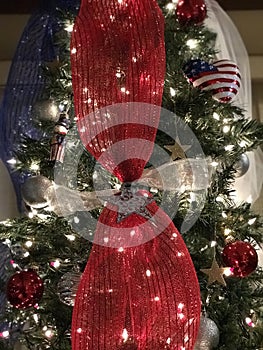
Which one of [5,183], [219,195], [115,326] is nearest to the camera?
[115,326]

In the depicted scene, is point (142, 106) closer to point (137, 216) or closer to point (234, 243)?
point (137, 216)

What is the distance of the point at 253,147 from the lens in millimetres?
1047

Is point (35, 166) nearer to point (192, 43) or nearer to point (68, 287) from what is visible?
point (68, 287)

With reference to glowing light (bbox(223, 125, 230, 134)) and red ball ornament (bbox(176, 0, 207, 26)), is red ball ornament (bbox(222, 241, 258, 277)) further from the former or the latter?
red ball ornament (bbox(176, 0, 207, 26))

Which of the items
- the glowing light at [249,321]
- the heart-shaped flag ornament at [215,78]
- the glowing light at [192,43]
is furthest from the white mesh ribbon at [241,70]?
the glowing light at [249,321]

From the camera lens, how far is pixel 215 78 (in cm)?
103

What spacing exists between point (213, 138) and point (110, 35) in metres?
0.30

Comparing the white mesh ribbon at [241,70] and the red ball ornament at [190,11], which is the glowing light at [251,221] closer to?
the white mesh ribbon at [241,70]

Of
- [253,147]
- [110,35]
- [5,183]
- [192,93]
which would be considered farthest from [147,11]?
[5,183]

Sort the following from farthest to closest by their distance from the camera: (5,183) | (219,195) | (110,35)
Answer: (5,183), (219,195), (110,35)

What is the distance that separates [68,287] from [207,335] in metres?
0.26

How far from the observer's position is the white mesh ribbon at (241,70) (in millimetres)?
1298

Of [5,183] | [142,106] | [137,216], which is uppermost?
[142,106]

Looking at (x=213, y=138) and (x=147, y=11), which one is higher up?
(x=147, y=11)
